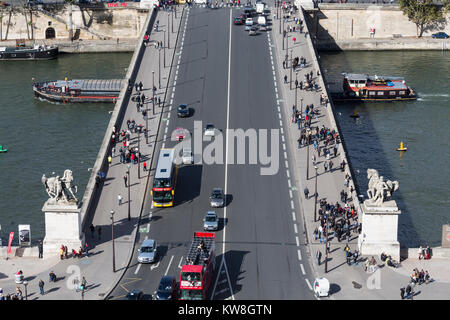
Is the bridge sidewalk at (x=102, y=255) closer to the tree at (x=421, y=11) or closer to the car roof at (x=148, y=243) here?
the car roof at (x=148, y=243)

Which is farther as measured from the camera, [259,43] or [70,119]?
[259,43]

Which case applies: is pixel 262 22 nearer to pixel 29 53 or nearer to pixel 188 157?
pixel 29 53

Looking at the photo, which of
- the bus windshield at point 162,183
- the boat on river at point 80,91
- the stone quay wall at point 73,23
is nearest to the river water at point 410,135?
the bus windshield at point 162,183

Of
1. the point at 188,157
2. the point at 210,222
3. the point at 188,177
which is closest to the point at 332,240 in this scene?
the point at 210,222
